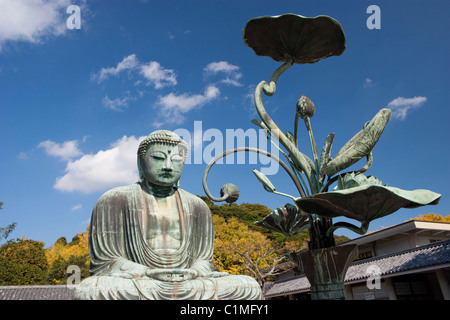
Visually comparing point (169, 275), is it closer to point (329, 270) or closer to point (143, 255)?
point (143, 255)

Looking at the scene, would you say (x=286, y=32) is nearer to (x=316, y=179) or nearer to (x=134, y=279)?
(x=316, y=179)

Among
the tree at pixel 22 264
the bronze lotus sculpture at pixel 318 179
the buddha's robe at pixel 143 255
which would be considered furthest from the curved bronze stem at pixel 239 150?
the tree at pixel 22 264

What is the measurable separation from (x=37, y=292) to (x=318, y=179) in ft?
68.3

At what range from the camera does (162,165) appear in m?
5.25

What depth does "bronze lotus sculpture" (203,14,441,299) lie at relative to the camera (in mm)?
4543

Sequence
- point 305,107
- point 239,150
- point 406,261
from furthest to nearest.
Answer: point 406,261
point 239,150
point 305,107

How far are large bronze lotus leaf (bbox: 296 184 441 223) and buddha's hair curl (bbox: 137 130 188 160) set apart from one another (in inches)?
86.1

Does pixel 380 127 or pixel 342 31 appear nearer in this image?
pixel 380 127

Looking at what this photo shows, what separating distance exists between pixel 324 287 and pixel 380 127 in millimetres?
2851

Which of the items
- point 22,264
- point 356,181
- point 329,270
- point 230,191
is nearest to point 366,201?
point 356,181

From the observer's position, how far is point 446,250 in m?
13.1
